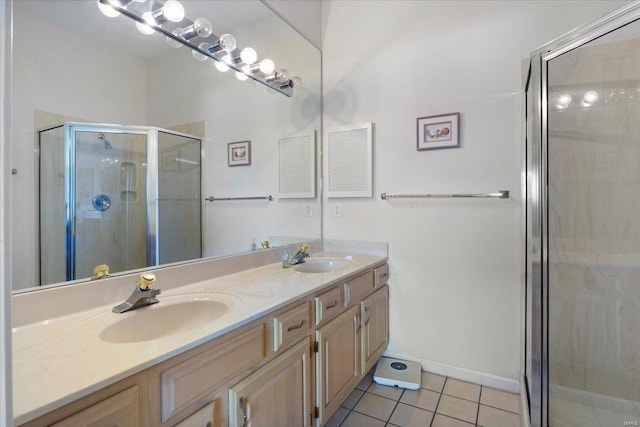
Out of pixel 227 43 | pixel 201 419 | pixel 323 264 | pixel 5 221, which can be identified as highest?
pixel 227 43

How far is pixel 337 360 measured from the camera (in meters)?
1.57

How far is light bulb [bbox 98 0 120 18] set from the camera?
1.21 meters

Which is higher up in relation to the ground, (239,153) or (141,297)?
(239,153)

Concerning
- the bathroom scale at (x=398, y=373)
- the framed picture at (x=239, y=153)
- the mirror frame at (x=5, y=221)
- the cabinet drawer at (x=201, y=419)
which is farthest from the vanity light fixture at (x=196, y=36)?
the bathroom scale at (x=398, y=373)

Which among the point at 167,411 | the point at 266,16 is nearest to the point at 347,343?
the point at 167,411

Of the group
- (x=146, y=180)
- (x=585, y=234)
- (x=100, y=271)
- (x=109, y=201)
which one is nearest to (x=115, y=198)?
(x=109, y=201)

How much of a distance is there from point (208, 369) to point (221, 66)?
1.56 meters

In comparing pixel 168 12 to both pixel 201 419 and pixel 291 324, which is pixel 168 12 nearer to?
pixel 291 324

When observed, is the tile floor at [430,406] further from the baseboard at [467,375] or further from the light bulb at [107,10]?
the light bulb at [107,10]

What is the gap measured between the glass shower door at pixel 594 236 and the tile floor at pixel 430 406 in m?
0.34

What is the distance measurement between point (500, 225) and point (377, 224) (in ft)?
2.57

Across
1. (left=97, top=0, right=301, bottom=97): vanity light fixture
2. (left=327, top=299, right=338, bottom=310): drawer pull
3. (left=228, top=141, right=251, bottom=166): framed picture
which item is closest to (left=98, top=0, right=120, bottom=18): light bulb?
(left=97, top=0, right=301, bottom=97): vanity light fixture

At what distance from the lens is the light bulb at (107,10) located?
1.21m

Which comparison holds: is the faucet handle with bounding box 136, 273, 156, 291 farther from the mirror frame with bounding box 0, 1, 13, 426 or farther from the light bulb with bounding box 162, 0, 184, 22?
the light bulb with bounding box 162, 0, 184, 22
